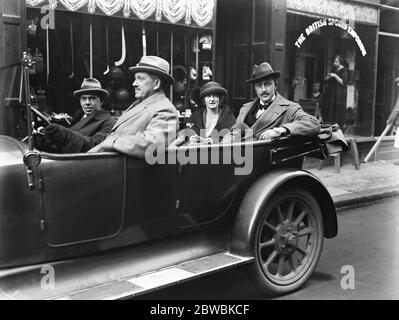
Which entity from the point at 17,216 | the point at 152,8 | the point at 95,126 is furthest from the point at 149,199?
the point at 152,8

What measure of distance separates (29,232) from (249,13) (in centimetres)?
698

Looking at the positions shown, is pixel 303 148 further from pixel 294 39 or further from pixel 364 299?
pixel 294 39

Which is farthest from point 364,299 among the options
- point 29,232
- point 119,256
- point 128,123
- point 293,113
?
point 29,232

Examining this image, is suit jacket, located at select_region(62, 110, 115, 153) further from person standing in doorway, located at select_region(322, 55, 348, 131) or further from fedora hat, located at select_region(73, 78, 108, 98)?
person standing in doorway, located at select_region(322, 55, 348, 131)

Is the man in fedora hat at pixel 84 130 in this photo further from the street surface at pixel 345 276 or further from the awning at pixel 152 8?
the awning at pixel 152 8

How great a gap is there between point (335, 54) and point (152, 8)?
4.17 m

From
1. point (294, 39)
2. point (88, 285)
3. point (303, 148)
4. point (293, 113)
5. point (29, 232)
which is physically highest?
point (294, 39)

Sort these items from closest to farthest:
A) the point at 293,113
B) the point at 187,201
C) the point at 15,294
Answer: the point at 15,294, the point at 187,201, the point at 293,113

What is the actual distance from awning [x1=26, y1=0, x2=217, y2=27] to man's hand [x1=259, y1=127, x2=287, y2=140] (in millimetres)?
3679

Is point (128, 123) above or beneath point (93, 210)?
above

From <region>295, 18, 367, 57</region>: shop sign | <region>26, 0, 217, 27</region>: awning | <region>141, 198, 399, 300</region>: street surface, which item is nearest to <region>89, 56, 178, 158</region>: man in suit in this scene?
<region>141, 198, 399, 300</region>: street surface

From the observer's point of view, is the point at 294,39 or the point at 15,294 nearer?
the point at 15,294

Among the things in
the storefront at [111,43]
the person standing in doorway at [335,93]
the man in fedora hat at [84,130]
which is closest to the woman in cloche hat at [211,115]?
the man in fedora hat at [84,130]

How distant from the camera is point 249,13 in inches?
350
